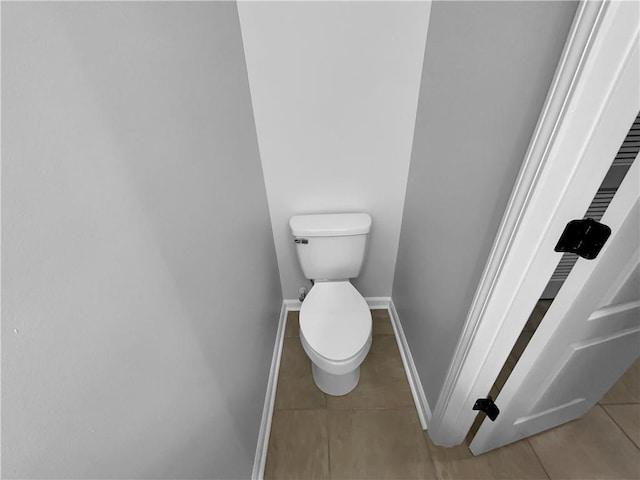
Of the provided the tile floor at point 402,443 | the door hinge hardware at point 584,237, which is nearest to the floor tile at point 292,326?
the tile floor at point 402,443

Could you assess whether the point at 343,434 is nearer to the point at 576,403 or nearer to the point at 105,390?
the point at 576,403

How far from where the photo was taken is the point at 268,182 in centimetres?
134

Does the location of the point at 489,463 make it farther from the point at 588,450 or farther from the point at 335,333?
the point at 335,333

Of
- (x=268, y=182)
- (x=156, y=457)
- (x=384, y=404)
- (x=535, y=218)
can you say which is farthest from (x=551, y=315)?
(x=268, y=182)

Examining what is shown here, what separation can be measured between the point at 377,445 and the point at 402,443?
106mm

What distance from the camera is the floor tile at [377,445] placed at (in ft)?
3.80

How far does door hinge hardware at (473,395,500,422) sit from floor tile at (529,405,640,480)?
1.45 feet

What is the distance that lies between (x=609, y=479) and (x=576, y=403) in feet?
0.91

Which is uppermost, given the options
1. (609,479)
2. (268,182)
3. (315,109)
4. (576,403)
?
(315,109)

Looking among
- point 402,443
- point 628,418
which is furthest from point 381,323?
point 628,418

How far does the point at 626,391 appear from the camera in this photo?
55.2 inches

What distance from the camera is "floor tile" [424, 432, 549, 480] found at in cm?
114

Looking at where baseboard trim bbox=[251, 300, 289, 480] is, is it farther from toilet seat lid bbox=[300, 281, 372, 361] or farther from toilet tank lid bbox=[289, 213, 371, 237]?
toilet tank lid bbox=[289, 213, 371, 237]

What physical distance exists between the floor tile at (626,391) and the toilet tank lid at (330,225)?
1.38 meters
